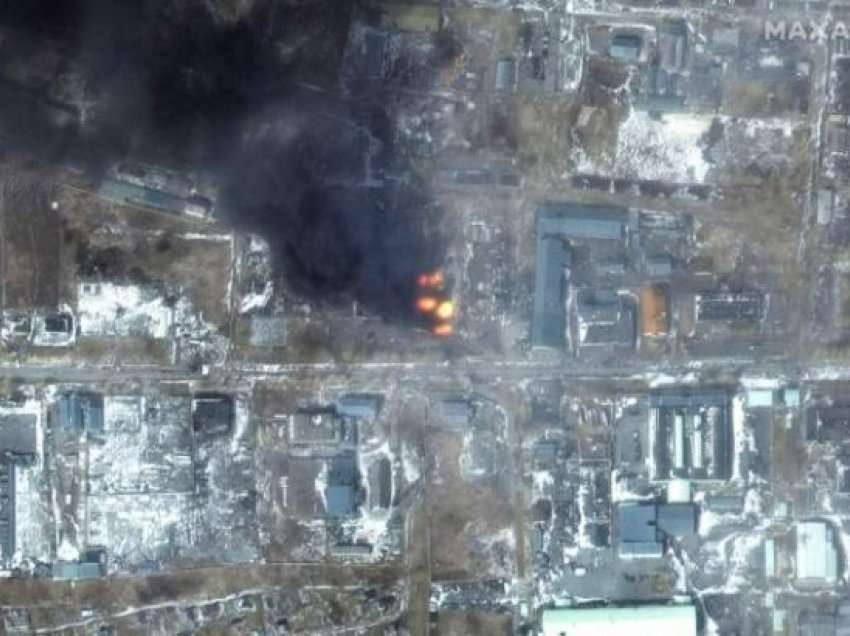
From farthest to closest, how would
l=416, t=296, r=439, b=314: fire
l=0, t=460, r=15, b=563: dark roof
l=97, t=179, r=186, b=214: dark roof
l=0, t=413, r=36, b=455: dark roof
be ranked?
l=0, t=413, r=36, b=455: dark roof
l=0, t=460, r=15, b=563: dark roof
l=416, t=296, r=439, b=314: fire
l=97, t=179, r=186, b=214: dark roof

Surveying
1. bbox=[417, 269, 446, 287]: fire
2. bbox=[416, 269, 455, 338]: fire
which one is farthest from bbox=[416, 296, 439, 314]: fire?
bbox=[417, 269, 446, 287]: fire

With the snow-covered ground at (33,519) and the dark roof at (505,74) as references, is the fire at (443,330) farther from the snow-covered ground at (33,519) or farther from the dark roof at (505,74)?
the snow-covered ground at (33,519)

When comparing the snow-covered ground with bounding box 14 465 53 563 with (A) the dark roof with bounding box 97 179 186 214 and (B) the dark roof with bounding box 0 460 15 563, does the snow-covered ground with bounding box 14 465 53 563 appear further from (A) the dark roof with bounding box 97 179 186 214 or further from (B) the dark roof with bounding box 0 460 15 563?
(A) the dark roof with bounding box 97 179 186 214

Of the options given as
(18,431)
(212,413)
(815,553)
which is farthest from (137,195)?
(815,553)

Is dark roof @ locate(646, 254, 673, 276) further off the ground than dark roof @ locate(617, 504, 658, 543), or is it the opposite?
dark roof @ locate(646, 254, 673, 276)

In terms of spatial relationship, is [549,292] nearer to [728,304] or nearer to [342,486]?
[728,304]

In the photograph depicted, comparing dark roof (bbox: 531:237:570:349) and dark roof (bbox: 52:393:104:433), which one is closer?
dark roof (bbox: 531:237:570:349)
